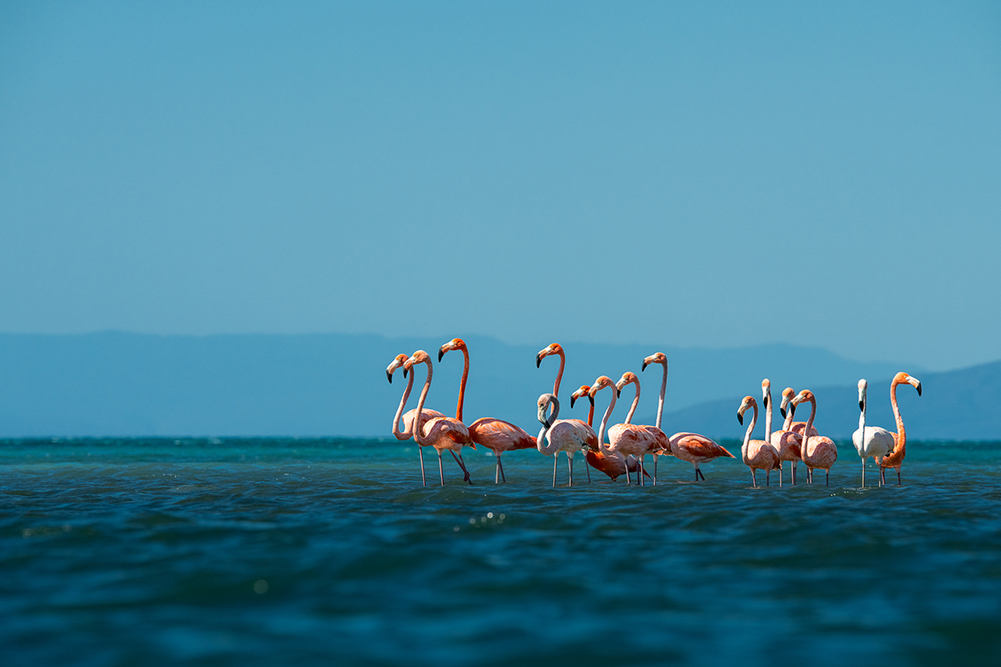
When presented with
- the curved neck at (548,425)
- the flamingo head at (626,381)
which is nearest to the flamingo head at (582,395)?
the flamingo head at (626,381)

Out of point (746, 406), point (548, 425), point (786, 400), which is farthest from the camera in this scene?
point (786, 400)

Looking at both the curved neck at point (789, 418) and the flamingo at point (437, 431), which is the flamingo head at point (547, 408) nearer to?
the flamingo at point (437, 431)

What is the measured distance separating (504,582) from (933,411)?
185964mm

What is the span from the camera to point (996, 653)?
18.7 feet

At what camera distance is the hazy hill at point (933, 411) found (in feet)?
552

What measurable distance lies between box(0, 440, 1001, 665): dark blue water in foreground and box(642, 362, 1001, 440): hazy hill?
15959cm

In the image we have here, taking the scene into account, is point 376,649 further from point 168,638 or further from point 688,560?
point 688,560

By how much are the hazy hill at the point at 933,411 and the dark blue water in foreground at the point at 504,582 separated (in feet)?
524

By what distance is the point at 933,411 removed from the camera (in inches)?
6934

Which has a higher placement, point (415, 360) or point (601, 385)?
point (415, 360)

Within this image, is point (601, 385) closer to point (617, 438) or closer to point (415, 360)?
point (617, 438)

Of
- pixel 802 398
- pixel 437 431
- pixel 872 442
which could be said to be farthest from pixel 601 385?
pixel 872 442

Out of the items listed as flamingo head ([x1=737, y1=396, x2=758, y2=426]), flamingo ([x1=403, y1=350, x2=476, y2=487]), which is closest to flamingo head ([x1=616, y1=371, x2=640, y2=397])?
flamingo head ([x1=737, y1=396, x2=758, y2=426])

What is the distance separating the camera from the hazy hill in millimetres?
168125
